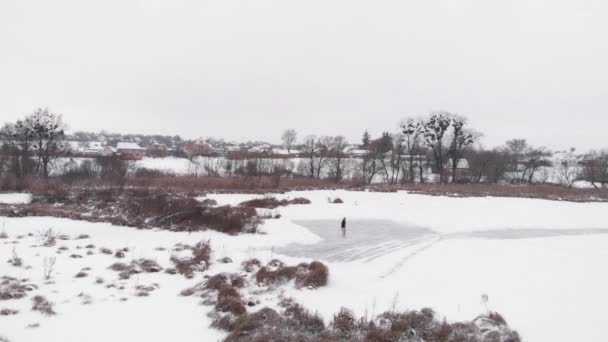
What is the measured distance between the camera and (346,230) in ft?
38.3

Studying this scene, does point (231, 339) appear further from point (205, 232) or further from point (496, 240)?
point (496, 240)

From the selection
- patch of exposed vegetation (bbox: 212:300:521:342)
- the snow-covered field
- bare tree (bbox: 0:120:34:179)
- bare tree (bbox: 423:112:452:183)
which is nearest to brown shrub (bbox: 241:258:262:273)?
the snow-covered field

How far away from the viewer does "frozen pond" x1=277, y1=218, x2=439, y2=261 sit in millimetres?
8859

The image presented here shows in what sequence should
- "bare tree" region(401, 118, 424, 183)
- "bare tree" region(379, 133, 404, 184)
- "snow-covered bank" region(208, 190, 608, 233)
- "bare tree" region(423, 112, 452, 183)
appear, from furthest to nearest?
"bare tree" region(379, 133, 404, 184), "bare tree" region(401, 118, 424, 183), "bare tree" region(423, 112, 452, 183), "snow-covered bank" region(208, 190, 608, 233)

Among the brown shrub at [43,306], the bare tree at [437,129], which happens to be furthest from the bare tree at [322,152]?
the brown shrub at [43,306]

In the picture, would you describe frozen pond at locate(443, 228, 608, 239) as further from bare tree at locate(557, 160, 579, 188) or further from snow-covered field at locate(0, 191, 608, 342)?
bare tree at locate(557, 160, 579, 188)

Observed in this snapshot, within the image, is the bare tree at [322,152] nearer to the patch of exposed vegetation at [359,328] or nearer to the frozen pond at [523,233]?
the frozen pond at [523,233]

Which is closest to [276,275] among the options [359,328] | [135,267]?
[359,328]

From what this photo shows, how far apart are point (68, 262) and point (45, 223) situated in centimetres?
520

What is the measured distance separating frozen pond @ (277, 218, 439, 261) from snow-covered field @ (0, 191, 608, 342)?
1.4 inches

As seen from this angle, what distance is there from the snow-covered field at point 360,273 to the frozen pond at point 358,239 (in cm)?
4

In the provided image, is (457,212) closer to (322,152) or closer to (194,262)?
(194,262)

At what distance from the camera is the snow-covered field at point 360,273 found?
15.8 ft

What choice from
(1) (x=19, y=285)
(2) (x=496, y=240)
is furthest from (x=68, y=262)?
(2) (x=496, y=240)
